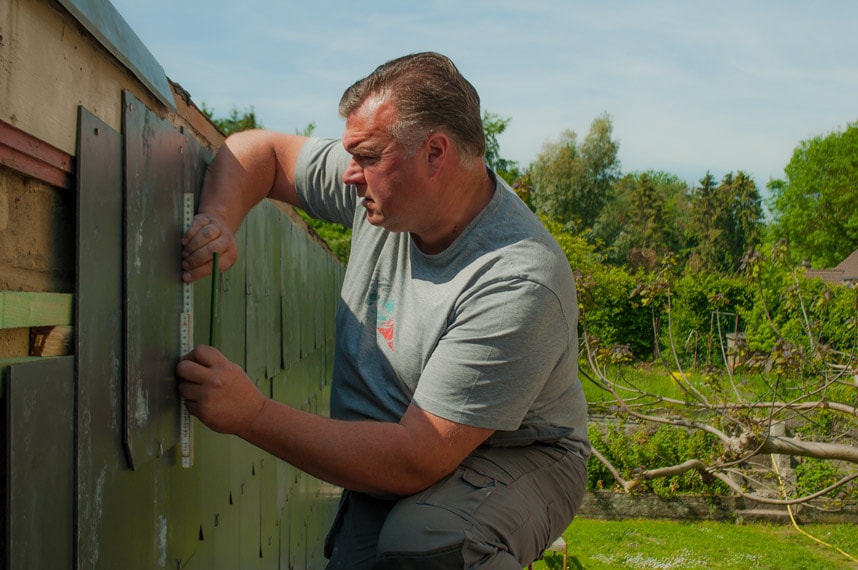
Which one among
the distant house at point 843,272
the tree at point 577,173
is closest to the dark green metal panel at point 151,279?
the distant house at point 843,272

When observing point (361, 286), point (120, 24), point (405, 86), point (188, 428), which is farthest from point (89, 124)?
point (361, 286)

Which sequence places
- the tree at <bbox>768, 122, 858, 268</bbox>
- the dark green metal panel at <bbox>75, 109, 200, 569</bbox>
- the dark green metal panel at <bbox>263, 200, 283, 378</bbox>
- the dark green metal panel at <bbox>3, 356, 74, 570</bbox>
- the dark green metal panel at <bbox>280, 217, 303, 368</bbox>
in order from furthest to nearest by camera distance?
the tree at <bbox>768, 122, 858, 268</bbox> → the dark green metal panel at <bbox>280, 217, 303, 368</bbox> → the dark green metal panel at <bbox>263, 200, 283, 378</bbox> → the dark green metal panel at <bbox>75, 109, 200, 569</bbox> → the dark green metal panel at <bbox>3, 356, 74, 570</bbox>

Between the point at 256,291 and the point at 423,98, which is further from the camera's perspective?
the point at 256,291

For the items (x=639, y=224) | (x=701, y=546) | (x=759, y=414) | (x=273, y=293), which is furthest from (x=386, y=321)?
(x=639, y=224)

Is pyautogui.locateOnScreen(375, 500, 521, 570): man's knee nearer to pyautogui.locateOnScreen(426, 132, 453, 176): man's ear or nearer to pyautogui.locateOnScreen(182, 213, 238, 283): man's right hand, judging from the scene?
pyautogui.locateOnScreen(182, 213, 238, 283): man's right hand

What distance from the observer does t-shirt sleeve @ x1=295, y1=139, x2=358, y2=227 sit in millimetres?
2686

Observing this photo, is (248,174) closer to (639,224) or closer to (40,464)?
(40,464)

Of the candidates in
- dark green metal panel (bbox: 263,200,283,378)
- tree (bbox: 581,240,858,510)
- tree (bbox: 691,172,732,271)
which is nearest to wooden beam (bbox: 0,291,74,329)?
dark green metal panel (bbox: 263,200,283,378)

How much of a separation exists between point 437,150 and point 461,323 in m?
0.48

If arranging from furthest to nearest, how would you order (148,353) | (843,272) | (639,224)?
(639,224) → (843,272) → (148,353)

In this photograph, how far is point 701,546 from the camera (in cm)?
1061

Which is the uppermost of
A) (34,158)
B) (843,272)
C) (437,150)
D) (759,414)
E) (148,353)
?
(843,272)

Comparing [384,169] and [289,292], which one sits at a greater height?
[384,169]

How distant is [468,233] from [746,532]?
1057 centimetres
